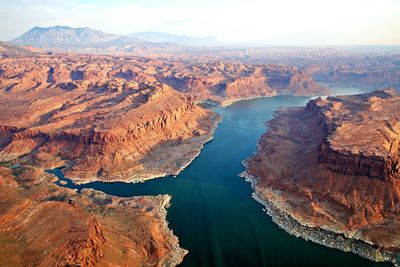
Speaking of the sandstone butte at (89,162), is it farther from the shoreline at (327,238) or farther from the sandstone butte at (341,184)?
the sandstone butte at (341,184)

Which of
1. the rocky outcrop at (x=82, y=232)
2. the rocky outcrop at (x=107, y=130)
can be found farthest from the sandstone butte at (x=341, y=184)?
the rocky outcrop at (x=107, y=130)

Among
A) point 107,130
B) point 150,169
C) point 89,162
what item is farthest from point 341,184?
point 107,130

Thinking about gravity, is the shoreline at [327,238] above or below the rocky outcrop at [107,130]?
below

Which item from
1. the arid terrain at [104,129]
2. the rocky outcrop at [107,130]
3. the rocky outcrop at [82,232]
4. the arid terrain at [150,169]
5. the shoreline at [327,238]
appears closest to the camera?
the rocky outcrop at [82,232]

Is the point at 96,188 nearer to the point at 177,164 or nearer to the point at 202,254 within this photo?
the point at 177,164

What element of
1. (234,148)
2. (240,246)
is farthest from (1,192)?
(234,148)

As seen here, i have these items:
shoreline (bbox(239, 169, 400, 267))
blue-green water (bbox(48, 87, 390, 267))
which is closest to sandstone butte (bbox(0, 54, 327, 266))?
blue-green water (bbox(48, 87, 390, 267))

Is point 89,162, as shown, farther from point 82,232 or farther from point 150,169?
point 82,232
